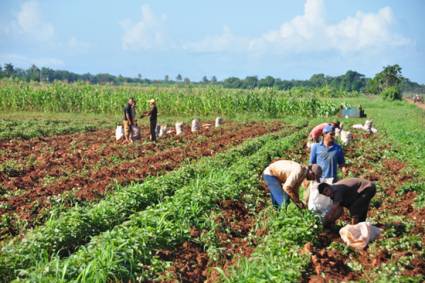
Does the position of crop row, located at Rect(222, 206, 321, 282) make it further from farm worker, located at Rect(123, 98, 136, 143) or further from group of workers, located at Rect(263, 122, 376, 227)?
farm worker, located at Rect(123, 98, 136, 143)

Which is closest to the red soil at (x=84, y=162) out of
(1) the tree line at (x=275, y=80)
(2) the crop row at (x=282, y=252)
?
(2) the crop row at (x=282, y=252)

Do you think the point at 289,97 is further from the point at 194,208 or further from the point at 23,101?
the point at 194,208

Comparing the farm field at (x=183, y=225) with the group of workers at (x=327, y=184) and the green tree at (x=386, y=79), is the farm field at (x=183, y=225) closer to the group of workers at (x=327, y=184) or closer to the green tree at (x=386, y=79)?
the group of workers at (x=327, y=184)

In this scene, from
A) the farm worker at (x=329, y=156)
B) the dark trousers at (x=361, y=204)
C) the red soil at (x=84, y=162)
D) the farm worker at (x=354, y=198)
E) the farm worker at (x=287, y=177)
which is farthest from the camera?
the red soil at (x=84, y=162)

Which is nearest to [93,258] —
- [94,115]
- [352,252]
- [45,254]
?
[45,254]

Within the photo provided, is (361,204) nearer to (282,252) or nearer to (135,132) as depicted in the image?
(282,252)

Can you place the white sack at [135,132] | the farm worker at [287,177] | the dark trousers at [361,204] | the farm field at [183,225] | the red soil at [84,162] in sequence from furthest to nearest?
the white sack at [135,132] → the red soil at [84,162] → the dark trousers at [361,204] → the farm worker at [287,177] → the farm field at [183,225]

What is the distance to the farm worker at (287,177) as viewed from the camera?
733cm

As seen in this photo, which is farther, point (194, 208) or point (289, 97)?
point (289, 97)

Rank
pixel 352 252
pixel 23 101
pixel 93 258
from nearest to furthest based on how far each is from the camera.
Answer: pixel 93 258, pixel 352 252, pixel 23 101

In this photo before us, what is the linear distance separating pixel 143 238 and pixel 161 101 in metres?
26.7

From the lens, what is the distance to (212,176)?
10.7m

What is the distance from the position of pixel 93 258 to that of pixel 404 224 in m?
4.82

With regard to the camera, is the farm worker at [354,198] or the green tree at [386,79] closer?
the farm worker at [354,198]
